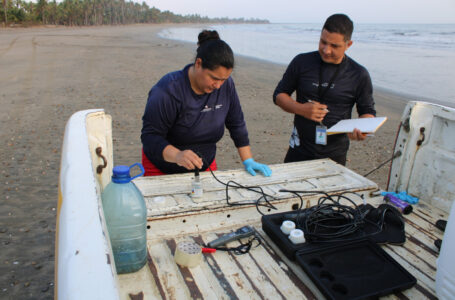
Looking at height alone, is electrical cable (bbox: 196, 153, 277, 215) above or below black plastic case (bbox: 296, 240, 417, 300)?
above

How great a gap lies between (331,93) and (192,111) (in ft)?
4.00

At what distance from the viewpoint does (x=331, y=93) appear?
2.89 meters

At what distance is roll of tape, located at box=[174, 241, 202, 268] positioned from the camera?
4.97ft

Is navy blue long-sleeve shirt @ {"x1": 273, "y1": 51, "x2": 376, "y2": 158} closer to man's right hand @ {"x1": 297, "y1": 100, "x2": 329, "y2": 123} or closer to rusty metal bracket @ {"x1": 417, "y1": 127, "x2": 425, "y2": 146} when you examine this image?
man's right hand @ {"x1": 297, "y1": 100, "x2": 329, "y2": 123}


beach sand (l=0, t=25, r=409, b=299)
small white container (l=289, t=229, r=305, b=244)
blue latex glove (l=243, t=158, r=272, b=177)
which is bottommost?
beach sand (l=0, t=25, r=409, b=299)

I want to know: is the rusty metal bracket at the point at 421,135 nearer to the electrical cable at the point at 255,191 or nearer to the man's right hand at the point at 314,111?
the man's right hand at the point at 314,111

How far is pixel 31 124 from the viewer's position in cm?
711

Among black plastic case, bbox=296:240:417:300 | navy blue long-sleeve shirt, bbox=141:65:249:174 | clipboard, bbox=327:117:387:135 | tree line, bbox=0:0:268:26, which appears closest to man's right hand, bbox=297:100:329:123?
clipboard, bbox=327:117:387:135

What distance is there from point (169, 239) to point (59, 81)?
1090 cm

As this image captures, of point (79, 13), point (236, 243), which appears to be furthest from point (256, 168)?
point (79, 13)

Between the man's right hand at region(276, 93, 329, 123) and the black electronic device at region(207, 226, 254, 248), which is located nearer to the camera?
the black electronic device at region(207, 226, 254, 248)

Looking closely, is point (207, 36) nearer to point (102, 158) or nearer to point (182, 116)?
point (182, 116)

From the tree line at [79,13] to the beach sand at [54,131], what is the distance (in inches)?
1734

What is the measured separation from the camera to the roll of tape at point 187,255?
59.7 inches
